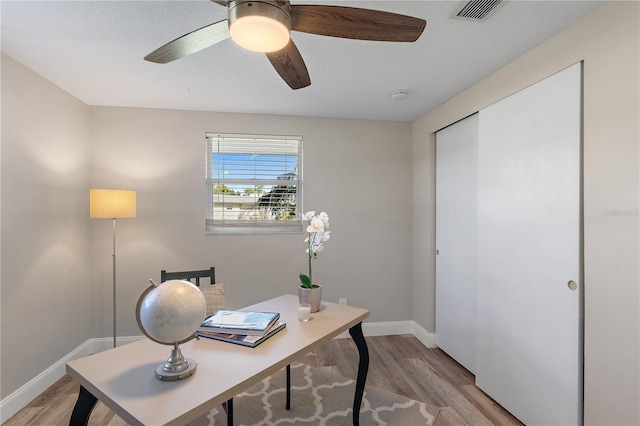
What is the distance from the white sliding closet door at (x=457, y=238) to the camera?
2.67m

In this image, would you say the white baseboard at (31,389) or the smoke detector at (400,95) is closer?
the white baseboard at (31,389)

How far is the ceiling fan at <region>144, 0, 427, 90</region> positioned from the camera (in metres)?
1.10

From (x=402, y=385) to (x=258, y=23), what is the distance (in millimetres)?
2602

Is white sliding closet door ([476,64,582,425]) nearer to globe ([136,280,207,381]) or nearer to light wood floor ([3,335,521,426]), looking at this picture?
light wood floor ([3,335,521,426])

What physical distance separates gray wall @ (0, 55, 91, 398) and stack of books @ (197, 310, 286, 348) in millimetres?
1591

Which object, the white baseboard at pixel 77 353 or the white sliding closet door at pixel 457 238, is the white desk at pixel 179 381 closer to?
the white baseboard at pixel 77 353

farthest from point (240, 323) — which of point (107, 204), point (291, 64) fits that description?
point (107, 204)

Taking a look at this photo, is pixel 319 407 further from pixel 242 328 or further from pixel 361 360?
pixel 242 328

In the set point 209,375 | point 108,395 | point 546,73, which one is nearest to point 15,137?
point 108,395

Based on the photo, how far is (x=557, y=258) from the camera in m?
1.84

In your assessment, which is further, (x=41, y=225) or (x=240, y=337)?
(x=41, y=225)

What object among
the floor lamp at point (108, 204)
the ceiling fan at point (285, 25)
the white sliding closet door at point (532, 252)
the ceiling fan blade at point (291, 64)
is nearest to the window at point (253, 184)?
the floor lamp at point (108, 204)

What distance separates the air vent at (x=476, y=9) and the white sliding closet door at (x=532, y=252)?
1.94 feet

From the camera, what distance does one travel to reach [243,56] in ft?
6.77
